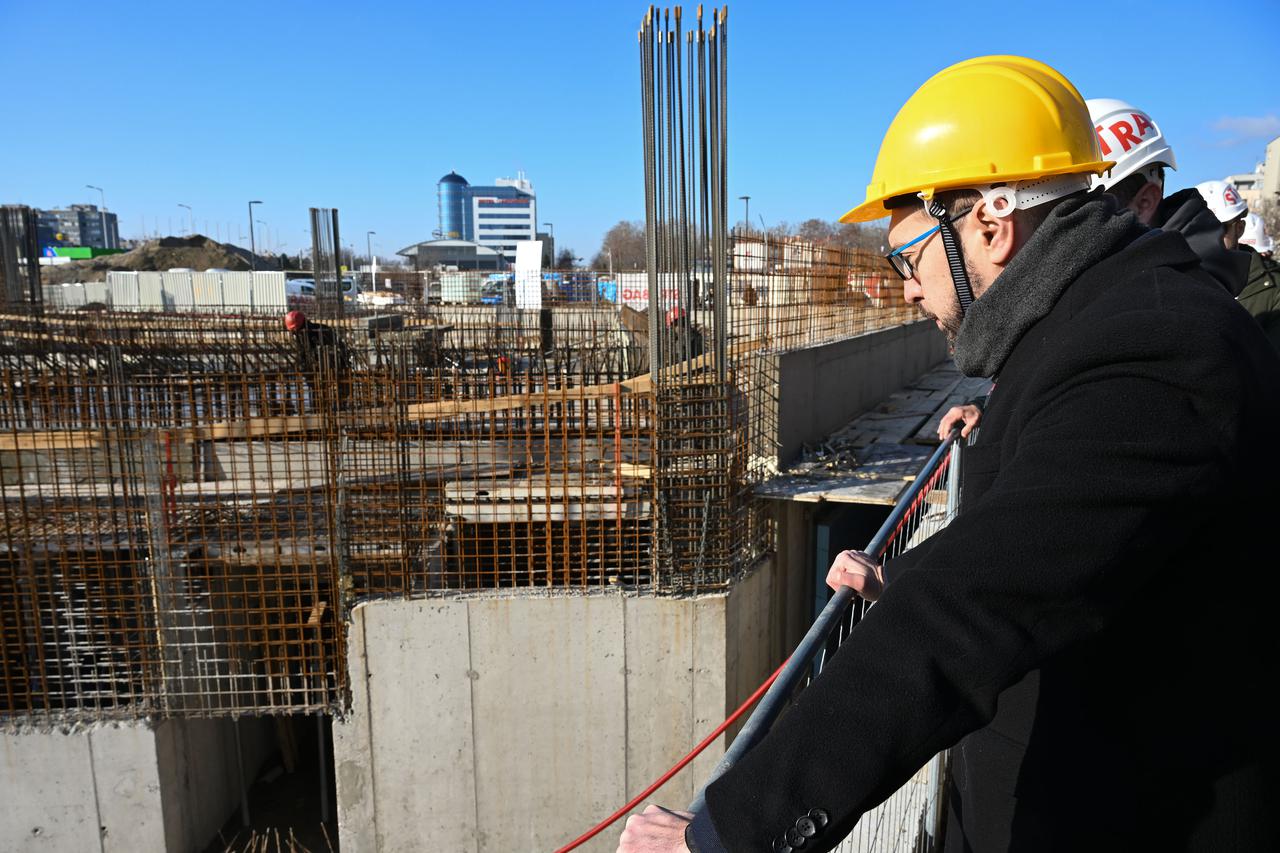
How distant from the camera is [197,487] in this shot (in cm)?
680

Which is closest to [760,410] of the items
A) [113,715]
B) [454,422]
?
[454,422]

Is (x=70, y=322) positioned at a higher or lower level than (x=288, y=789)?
higher

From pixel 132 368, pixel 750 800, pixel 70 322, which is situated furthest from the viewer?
pixel 70 322

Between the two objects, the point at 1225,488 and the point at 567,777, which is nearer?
the point at 1225,488

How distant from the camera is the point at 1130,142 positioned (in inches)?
151

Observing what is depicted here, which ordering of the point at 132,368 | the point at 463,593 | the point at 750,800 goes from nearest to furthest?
the point at 750,800
the point at 463,593
the point at 132,368

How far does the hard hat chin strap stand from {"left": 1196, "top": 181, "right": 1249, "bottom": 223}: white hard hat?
14.5 feet

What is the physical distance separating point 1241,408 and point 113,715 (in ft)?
25.9

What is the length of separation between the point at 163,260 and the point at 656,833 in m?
63.9

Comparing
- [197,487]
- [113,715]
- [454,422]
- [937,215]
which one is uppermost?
[937,215]

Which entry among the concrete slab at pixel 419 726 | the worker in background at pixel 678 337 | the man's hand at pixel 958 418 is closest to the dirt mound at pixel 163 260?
the concrete slab at pixel 419 726

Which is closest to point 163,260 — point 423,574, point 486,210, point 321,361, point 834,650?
point 321,361

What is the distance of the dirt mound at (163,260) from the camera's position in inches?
2024

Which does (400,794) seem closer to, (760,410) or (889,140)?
Result: (760,410)
